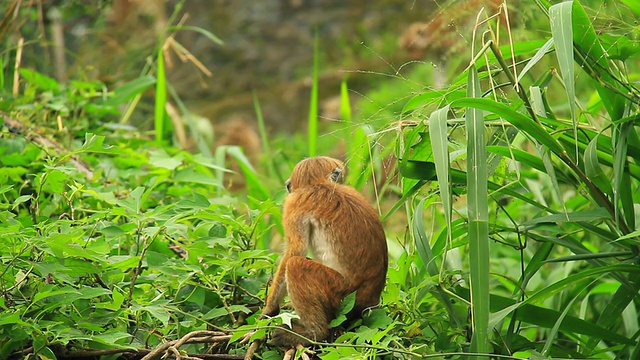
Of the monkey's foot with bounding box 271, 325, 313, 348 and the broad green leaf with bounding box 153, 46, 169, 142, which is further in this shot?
the broad green leaf with bounding box 153, 46, 169, 142

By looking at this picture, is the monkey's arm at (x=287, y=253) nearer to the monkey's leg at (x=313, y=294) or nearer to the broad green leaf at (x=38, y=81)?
the monkey's leg at (x=313, y=294)

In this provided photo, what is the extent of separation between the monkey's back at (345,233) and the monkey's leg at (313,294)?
0.05 m

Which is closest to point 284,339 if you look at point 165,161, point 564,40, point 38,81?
point 564,40

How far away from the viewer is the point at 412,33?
6.32 meters

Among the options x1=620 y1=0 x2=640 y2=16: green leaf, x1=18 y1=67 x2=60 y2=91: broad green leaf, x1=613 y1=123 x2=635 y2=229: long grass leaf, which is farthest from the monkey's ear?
x1=18 y1=67 x2=60 y2=91: broad green leaf

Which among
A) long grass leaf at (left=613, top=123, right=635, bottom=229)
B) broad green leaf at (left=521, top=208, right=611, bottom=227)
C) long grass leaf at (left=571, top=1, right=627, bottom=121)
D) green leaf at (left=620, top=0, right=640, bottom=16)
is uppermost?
green leaf at (left=620, top=0, right=640, bottom=16)

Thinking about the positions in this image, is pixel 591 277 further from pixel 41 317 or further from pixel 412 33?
pixel 412 33

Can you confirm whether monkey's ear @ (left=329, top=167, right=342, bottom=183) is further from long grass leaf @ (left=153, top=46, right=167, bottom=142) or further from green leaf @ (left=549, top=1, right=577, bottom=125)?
long grass leaf @ (left=153, top=46, right=167, bottom=142)

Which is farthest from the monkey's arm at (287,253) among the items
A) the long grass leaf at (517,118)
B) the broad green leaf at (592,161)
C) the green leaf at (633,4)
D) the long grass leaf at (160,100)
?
the long grass leaf at (160,100)

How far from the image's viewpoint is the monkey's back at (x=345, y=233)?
225cm

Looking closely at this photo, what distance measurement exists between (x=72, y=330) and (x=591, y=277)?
4.75 ft

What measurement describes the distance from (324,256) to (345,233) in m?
0.12

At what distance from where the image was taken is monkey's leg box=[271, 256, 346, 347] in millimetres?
2137

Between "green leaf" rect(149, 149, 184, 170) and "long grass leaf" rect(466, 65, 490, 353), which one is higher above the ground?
"long grass leaf" rect(466, 65, 490, 353)
